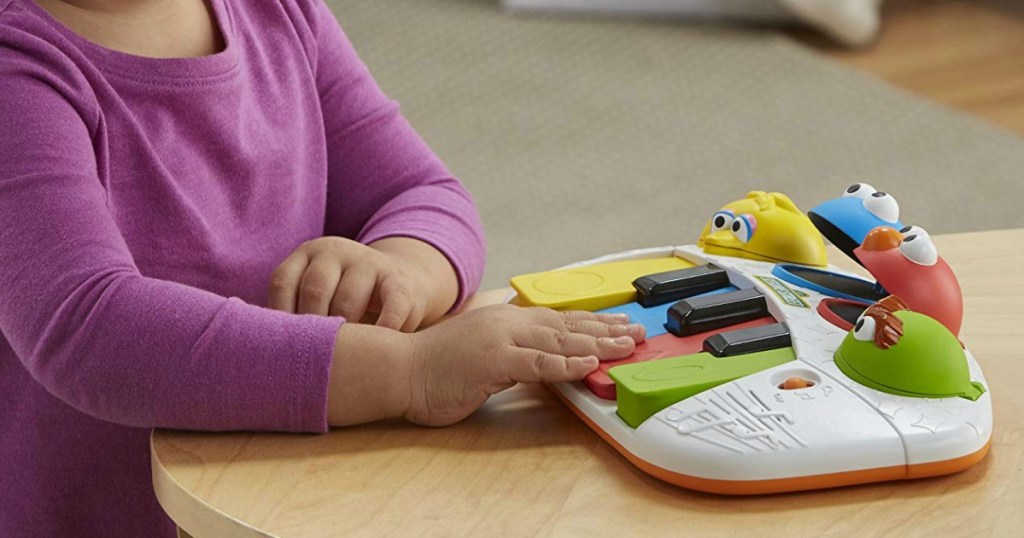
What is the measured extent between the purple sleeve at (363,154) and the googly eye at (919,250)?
0.26 metres

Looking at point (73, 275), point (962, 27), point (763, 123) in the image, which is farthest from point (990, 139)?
point (73, 275)

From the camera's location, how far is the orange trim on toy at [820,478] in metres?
0.46

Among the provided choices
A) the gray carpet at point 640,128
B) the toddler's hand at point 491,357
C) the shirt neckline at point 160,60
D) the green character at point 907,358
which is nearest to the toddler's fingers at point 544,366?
the toddler's hand at point 491,357

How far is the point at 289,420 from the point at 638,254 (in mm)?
208

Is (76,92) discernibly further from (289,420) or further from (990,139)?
(990,139)

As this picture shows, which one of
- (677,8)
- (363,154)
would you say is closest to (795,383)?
(363,154)

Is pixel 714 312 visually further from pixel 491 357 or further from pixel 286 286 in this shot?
pixel 286 286

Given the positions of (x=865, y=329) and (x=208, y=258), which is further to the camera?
(x=208, y=258)

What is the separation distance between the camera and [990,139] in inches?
69.9

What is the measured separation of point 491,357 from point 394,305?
9 centimetres

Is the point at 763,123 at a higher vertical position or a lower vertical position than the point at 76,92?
lower

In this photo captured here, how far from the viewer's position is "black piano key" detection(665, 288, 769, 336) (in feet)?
1.78

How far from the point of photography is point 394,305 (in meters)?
0.60

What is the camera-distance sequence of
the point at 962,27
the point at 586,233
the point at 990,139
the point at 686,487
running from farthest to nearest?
1. the point at 962,27
2. the point at 990,139
3. the point at 586,233
4. the point at 686,487
